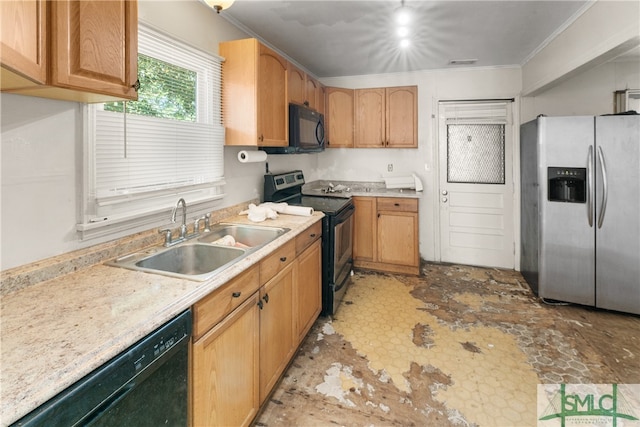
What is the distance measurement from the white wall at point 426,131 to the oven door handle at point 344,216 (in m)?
1.15

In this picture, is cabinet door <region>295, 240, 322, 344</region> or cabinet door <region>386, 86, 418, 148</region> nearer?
cabinet door <region>295, 240, 322, 344</region>

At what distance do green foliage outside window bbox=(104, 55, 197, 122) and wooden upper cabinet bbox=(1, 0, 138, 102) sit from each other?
44 cm

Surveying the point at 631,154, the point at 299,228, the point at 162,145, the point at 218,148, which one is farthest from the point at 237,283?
the point at 631,154

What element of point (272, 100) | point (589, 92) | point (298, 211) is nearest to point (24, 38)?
point (272, 100)

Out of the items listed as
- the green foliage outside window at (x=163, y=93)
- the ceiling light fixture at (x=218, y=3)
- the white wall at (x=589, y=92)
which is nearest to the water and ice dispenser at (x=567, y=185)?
the white wall at (x=589, y=92)

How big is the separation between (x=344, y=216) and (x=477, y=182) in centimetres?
196

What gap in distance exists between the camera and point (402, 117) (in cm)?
407

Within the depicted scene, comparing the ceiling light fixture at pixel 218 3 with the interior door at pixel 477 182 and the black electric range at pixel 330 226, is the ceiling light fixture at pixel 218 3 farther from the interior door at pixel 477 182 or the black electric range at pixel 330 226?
the interior door at pixel 477 182

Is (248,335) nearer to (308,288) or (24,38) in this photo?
(308,288)

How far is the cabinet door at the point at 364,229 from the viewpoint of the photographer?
3.95 m

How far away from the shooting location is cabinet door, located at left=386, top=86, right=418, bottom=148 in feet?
13.3

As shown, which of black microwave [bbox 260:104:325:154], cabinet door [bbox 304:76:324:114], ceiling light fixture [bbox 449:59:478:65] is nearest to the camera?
black microwave [bbox 260:104:325:154]

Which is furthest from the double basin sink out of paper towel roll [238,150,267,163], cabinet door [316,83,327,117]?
cabinet door [316,83,327,117]

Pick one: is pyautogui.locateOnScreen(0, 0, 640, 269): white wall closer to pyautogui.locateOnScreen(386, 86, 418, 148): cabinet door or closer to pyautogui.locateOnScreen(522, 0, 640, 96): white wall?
pyautogui.locateOnScreen(522, 0, 640, 96): white wall
